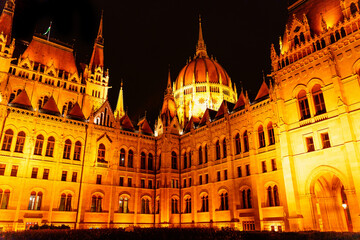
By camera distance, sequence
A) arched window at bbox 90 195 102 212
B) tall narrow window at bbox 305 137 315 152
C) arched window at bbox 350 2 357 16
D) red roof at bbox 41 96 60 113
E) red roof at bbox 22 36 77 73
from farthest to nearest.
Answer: red roof at bbox 22 36 77 73 < red roof at bbox 41 96 60 113 < arched window at bbox 90 195 102 212 < tall narrow window at bbox 305 137 315 152 < arched window at bbox 350 2 357 16

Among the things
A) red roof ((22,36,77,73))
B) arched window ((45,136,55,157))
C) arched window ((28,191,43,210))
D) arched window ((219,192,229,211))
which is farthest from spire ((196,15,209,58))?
arched window ((28,191,43,210))

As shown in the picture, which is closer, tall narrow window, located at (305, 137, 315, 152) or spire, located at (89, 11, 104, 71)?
tall narrow window, located at (305, 137, 315, 152)

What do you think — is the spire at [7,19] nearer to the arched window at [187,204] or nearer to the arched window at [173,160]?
the arched window at [173,160]

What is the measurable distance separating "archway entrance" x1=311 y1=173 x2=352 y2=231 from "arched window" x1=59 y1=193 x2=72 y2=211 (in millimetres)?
28318

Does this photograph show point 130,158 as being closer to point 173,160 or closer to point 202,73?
point 173,160

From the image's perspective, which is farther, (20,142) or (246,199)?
(20,142)

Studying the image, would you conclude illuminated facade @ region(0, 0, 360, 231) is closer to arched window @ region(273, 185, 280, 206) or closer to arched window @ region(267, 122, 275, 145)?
arched window @ region(267, 122, 275, 145)

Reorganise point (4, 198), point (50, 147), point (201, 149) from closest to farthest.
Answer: point (4, 198) → point (50, 147) → point (201, 149)

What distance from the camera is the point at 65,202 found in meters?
35.2

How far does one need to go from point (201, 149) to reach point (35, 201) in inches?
882

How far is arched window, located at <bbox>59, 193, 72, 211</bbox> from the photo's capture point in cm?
3475

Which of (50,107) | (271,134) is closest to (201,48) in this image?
(50,107)

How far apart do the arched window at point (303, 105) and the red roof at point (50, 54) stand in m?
40.6

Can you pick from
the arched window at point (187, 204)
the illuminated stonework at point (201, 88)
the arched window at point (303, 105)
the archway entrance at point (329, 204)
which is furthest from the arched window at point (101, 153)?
the archway entrance at point (329, 204)
